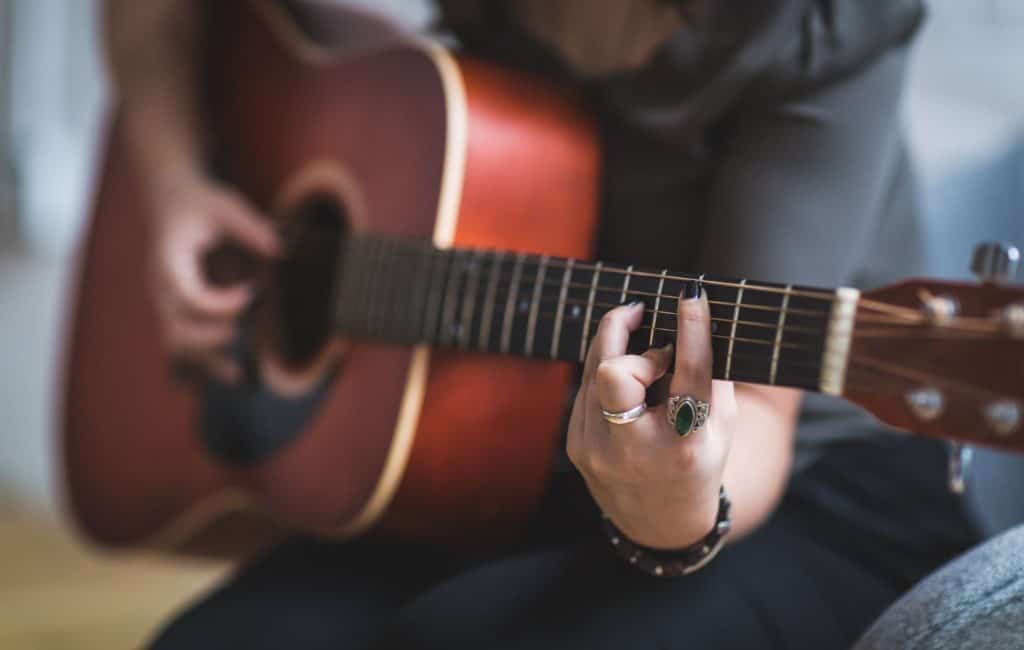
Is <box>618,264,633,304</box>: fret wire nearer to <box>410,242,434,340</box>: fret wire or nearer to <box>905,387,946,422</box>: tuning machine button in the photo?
<box>905,387,946,422</box>: tuning machine button

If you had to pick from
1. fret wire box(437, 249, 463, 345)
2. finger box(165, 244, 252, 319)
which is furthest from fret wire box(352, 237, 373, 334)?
finger box(165, 244, 252, 319)

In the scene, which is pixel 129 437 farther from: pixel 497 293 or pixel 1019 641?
pixel 1019 641

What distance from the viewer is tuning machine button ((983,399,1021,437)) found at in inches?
12.9

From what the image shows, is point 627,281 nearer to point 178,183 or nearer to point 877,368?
point 877,368

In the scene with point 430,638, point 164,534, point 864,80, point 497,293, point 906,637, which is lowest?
point 164,534

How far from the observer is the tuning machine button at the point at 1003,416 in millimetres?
326

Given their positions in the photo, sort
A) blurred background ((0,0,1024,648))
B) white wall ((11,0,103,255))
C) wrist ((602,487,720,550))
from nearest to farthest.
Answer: wrist ((602,487,720,550)) → blurred background ((0,0,1024,648)) → white wall ((11,0,103,255))

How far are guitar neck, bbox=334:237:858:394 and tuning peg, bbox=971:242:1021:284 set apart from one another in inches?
1.9

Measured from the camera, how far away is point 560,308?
48cm

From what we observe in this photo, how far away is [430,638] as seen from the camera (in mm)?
577

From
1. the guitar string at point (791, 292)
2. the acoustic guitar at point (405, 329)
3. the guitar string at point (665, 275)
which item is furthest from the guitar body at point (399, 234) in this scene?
the guitar string at point (791, 292)

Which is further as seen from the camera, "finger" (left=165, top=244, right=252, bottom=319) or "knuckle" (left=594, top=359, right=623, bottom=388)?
"finger" (left=165, top=244, right=252, bottom=319)

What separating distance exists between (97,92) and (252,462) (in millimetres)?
1381

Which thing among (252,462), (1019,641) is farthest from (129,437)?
(1019,641)
